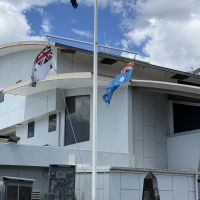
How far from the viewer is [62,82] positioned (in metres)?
21.7

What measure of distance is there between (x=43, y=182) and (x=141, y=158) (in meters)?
5.16

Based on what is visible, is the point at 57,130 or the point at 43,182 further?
the point at 57,130

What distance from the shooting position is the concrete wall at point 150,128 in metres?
20.9

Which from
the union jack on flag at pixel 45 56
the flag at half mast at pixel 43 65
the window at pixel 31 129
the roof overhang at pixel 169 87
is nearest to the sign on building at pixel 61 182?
the flag at half mast at pixel 43 65

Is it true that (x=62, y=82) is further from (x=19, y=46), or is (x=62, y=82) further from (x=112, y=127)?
(x=19, y=46)

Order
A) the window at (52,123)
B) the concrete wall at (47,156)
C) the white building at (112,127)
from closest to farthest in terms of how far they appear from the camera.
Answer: the white building at (112,127) → the concrete wall at (47,156) → the window at (52,123)

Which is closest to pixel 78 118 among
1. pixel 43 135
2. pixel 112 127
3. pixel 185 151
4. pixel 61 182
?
pixel 112 127

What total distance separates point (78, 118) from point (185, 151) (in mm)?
5507

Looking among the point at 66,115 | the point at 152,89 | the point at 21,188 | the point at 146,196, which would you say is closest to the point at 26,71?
the point at 66,115

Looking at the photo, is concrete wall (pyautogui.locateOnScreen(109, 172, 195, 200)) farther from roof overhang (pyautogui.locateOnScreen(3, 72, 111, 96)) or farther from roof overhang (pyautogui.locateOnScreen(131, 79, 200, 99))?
roof overhang (pyautogui.locateOnScreen(3, 72, 111, 96))

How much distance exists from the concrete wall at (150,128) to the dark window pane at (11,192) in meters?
7.39

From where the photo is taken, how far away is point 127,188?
51.4 feet

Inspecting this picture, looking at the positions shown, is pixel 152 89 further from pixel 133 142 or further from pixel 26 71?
pixel 26 71

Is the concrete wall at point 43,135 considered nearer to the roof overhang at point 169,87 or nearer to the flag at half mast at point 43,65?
the roof overhang at point 169,87
